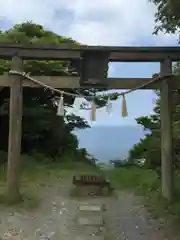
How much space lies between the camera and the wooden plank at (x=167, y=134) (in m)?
7.05

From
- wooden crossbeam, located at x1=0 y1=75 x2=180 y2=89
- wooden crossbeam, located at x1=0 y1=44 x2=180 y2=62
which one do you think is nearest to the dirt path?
wooden crossbeam, located at x1=0 y1=75 x2=180 y2=89

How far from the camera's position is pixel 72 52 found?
718 cm

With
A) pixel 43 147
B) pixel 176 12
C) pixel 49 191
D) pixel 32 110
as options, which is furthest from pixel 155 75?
pixel 43 147

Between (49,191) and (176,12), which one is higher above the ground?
(176,12)

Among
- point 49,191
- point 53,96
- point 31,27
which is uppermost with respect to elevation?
point 31,27

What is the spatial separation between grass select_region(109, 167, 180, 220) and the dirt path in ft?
0.80

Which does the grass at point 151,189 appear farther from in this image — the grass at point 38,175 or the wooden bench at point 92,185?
the grass at point 38,175

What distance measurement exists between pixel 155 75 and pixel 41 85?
6.81ft

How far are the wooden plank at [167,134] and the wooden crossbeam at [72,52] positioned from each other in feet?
0.59

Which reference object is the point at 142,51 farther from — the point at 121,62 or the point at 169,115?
the point at 169,115

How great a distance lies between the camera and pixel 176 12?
4.78 metres

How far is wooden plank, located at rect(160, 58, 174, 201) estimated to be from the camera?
7.05 metres

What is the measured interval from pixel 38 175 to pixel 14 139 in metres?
3.92

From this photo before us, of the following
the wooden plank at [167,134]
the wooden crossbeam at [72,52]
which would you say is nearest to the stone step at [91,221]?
the wooden plank at [167,134]
